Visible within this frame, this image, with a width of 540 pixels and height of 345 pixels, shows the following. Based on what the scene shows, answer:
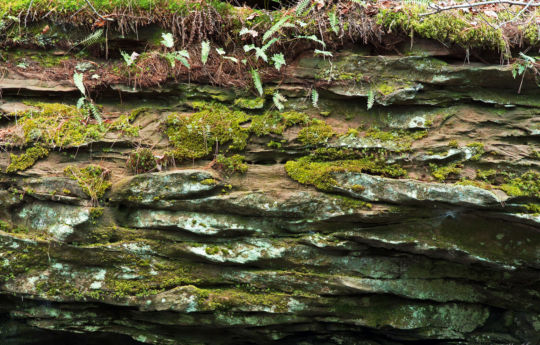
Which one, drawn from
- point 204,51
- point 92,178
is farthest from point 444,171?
point 92,178

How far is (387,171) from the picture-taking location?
18.7 feet

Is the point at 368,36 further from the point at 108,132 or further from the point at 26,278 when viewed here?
the point at 26,278

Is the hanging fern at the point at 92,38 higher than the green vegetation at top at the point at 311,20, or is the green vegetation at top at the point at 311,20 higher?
the green vegetation at top at the point at 311,20

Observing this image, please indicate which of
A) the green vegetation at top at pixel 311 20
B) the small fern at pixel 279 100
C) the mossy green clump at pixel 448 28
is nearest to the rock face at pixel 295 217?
the small fern at pixel 279 100

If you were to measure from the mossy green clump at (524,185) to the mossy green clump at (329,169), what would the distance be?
55.5 inches

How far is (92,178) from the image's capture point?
225 inches

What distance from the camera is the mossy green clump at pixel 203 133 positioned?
5965mm

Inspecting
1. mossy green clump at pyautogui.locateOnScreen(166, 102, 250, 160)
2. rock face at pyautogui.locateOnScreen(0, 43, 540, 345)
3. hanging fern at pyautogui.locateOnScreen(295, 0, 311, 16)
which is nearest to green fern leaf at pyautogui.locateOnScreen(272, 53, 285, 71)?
rock face at pyautogui.locateOnScreen(0, 43, 540, 345)

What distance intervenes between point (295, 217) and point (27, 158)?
4243mm

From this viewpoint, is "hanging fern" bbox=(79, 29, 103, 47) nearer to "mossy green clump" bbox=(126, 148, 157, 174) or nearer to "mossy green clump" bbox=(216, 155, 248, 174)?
"mossy green clump" bbox=(126, 148, 157, 174)

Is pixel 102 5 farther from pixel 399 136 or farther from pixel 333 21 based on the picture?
pixel 399 136

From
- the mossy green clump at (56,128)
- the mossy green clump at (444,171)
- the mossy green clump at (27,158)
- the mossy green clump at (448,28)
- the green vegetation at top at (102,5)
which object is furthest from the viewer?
the green vegetation at top at (102,5)

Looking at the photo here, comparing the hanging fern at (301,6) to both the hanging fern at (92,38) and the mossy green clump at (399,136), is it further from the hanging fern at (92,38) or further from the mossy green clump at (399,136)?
the hanging fern at (92,38)

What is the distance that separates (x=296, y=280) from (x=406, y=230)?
1801 millimetres
